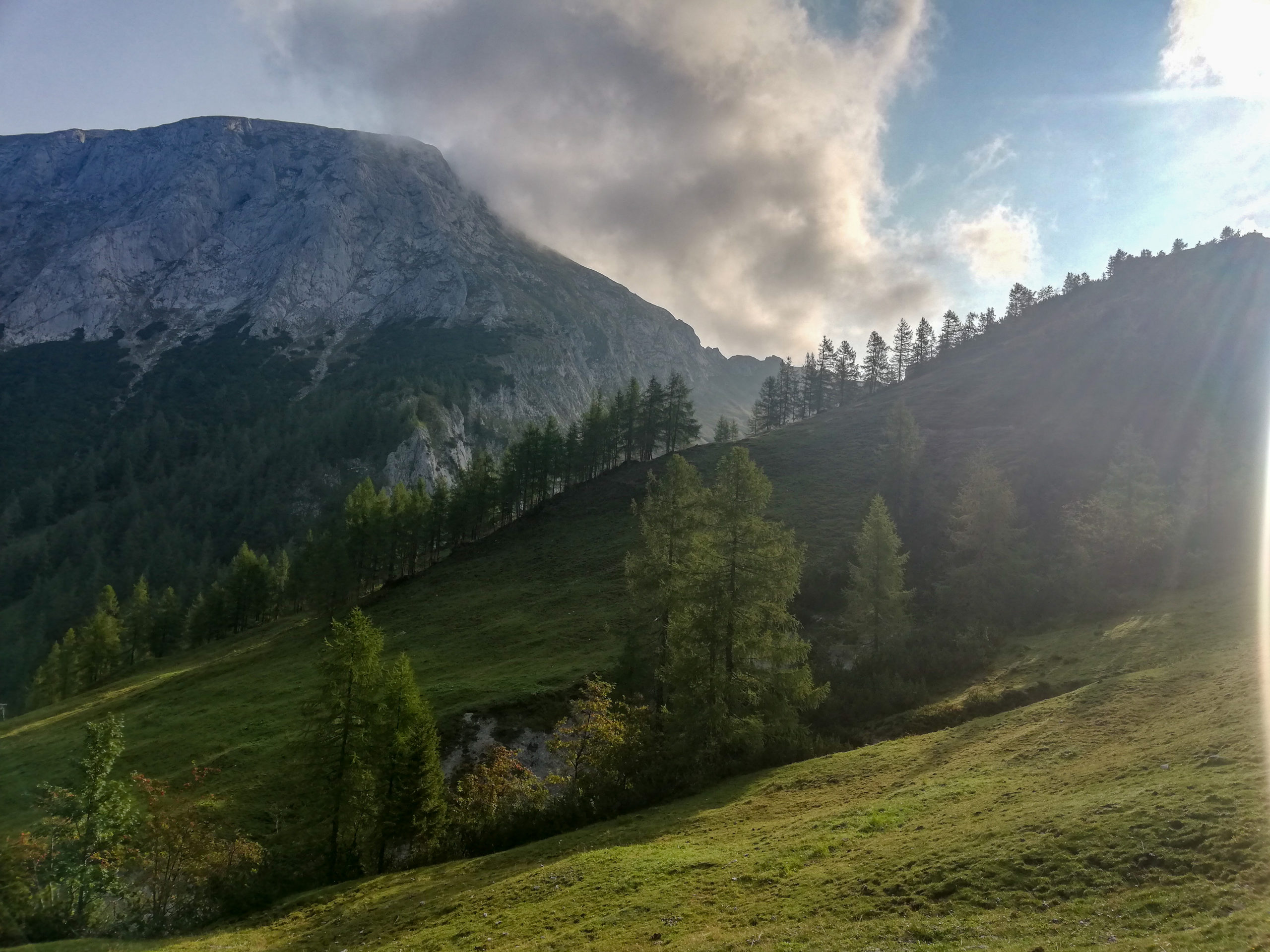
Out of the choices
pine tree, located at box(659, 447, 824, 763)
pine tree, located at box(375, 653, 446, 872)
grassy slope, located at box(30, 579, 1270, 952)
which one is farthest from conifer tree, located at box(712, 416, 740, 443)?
pine tree, located at box(375, 653, 446, 872)

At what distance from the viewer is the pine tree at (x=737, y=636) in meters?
31.1

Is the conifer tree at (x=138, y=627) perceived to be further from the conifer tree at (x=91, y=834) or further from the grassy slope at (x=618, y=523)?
the conifer tree at (x=91, y=834)

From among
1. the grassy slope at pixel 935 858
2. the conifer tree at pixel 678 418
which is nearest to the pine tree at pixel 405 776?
the grassy slope at pixel 935 858

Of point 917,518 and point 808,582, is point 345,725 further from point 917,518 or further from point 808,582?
point 917,518

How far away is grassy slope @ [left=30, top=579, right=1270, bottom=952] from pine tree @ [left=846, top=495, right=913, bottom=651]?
A: 719 inches

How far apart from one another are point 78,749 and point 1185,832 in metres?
65.1

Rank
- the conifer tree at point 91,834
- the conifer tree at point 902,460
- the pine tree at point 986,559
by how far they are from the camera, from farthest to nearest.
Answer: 1. the conifer tree at point 902,460
2. the pine tree at point 986,559
3. the conifer tree at point 91,834

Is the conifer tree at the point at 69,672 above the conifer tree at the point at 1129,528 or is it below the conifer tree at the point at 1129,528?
below

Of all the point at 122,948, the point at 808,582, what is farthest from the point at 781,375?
the point at 122,948

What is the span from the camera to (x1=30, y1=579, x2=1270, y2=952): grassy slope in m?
12.4

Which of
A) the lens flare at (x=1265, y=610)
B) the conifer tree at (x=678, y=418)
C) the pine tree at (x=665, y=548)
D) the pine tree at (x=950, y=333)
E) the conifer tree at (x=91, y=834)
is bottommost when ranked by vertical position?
the conifer tree at (x=91, y=834)

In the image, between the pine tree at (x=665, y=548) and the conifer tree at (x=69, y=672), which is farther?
the conifer tree at (x=69, y=672)

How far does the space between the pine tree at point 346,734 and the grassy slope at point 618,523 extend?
886 cm

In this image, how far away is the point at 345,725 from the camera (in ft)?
104
